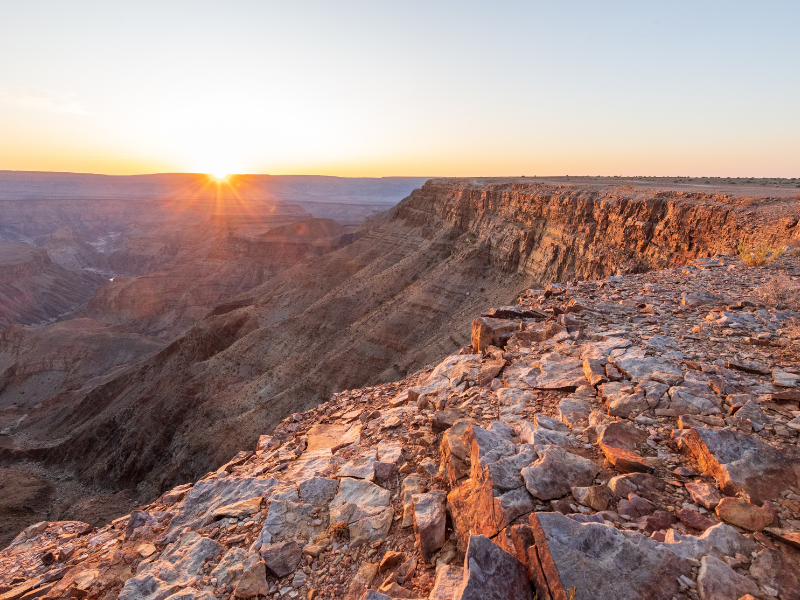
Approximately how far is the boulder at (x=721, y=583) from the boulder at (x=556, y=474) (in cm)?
106

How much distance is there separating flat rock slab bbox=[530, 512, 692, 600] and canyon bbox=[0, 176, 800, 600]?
0.19 feet

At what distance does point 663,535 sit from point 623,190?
2277 cm

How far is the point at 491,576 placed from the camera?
3070mm

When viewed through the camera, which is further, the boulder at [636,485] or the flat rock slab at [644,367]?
the flat rock slab at [644,367]

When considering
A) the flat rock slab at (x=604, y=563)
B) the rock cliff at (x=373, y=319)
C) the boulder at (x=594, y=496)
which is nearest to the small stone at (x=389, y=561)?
the flat rock slab at (x=604, y=563)

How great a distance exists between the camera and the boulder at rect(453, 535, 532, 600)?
2.99 meters

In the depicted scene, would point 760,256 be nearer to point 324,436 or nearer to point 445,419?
point 445,419

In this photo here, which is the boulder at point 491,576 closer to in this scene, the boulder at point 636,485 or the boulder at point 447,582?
the boulder at point 447,582

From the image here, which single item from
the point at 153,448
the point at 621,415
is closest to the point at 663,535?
the point at 621,415

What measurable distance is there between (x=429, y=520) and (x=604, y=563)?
155 cm

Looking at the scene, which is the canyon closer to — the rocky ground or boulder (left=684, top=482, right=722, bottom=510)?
the rocky ground

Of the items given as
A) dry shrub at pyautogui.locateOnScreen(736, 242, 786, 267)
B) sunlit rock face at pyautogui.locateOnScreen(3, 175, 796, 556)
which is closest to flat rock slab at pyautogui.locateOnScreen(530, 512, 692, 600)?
sunlit rock face at pyautogui.locateOnScreen(3, 175, 796, 556)

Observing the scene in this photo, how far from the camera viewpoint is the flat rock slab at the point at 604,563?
2.87m

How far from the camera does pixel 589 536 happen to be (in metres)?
3.17
